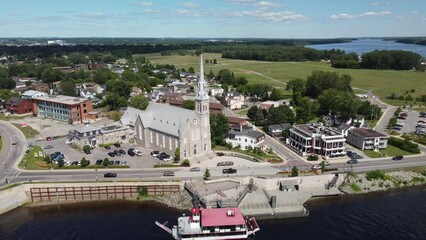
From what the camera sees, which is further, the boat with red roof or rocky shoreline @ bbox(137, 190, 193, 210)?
rocky shoreline @ bbox(137, 190, 193, 210)

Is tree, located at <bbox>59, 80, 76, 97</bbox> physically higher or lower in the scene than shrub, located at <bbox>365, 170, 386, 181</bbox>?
higher

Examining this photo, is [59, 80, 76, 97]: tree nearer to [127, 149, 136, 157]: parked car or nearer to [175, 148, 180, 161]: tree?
[127, 149, 136, 157]: parked car

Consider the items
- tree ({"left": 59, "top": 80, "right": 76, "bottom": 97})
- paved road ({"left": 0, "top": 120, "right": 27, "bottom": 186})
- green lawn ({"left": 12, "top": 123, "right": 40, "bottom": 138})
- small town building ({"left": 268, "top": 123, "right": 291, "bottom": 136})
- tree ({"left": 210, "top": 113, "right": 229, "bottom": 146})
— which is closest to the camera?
paved road ({"left": 0, "top": 120, "right": 27, "bottom": 186})

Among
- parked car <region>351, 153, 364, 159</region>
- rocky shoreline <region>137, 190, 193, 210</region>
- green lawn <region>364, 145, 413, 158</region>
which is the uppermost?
parked car <region>351, 153, 364, 159</region>

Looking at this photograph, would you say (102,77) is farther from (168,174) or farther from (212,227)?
(212,227)

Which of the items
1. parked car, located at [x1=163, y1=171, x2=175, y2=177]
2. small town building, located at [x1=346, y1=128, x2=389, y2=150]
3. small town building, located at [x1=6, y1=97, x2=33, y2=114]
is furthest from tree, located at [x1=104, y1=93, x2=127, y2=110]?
small town building, located at [x1=346, y1=128, x2=389, y2=150]

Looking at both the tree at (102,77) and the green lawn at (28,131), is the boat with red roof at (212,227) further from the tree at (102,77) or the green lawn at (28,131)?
the tree at (102,77)

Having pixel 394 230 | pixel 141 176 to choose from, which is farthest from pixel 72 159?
pixel 394 230

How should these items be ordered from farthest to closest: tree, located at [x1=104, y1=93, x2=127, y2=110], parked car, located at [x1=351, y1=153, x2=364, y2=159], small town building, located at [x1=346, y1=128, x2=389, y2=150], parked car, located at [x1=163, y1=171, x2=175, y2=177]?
1. tree, located at [x1=104, y1=93, x2=127, y2=110]
2. small town building, located at [x1=346, y1=128, x2=389, y2=150]
3. parked car, located at [x1=351, y1=153, x2=364, y2=159]
4. parked car, located at [x1=163, y1=171, x2=175, y2=177]
